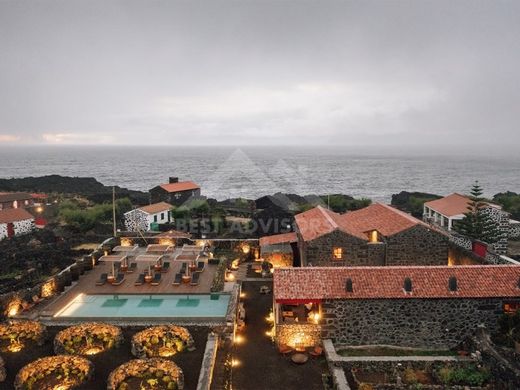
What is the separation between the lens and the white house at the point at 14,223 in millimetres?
42875

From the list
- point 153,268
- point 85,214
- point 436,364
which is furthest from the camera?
point 85,214

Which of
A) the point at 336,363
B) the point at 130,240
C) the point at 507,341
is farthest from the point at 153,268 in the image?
the point at 507,341

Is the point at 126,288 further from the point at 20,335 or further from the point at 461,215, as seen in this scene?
the point at 461,215

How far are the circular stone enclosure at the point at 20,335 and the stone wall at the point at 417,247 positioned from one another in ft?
62.7

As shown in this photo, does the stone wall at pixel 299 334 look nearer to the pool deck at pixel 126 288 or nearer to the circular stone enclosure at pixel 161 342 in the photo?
the circular stone enclosure at pixel 161 342

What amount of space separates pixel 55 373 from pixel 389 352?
12897 mm

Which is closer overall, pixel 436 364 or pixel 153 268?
pixel 436 364

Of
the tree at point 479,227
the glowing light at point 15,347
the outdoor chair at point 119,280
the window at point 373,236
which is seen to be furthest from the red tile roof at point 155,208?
the tree at point 479,227

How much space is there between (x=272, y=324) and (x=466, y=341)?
340 inches

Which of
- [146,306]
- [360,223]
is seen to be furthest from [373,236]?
[146,306]

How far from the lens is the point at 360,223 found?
97.5ft

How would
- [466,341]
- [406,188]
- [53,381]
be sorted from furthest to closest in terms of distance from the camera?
[406,188], [466,341], [53,381]

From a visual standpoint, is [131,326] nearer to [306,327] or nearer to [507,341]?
[306,327]

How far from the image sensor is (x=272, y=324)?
20.9 meters
